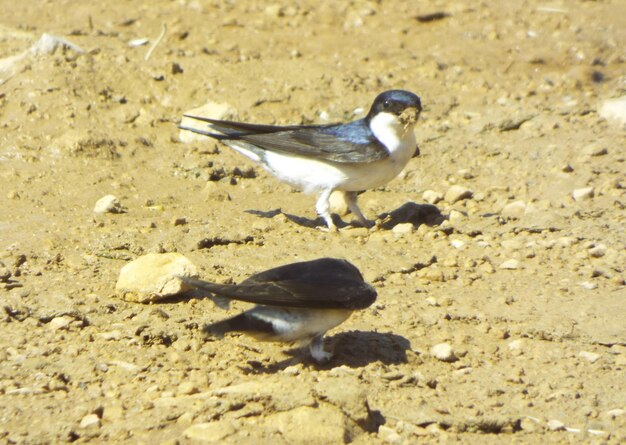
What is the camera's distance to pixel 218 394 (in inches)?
166

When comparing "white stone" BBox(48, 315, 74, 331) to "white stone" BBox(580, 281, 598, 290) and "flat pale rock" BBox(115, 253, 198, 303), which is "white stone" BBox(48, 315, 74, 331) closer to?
"flat pale rock" BBox(115, 253, 198, 303)

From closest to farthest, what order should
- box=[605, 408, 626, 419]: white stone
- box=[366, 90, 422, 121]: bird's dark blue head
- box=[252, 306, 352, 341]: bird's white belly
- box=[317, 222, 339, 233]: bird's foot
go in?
box=[605, 408, 626, 419]: white stone → box=[252, 306, 352, 341]: bird's white belly → box=[317, 222, 339, 233]: bird's foot → box=[366, 90, 422, 121]: bird's dark blue head

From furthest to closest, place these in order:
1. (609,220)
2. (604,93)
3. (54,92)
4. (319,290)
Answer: (604,93) < (54,92) < (609,220) < (319,290)

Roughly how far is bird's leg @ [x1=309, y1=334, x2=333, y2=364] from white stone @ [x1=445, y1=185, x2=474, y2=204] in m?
2.76

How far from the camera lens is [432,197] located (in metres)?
7.56

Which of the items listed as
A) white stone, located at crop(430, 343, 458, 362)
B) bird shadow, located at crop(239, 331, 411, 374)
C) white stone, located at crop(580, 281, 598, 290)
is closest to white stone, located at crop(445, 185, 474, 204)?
white stone, located at crop(580, 281, 598, 290)

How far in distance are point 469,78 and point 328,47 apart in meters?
1.26

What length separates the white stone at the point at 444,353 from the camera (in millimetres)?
4969

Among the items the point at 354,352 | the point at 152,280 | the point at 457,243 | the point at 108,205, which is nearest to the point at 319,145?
the point at 457,243

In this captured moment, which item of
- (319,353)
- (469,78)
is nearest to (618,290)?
(319,353)

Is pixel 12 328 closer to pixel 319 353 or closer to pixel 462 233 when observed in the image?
pixel 319 353

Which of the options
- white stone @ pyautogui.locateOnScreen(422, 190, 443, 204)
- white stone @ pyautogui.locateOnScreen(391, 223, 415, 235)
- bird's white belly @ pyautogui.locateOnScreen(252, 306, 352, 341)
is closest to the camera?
bird's white belly @ pyautogui.locateOnScreen(252, 306, 352, 341)

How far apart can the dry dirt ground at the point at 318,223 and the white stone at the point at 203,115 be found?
0.47ft

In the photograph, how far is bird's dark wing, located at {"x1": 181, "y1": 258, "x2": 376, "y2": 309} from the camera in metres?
4.63
